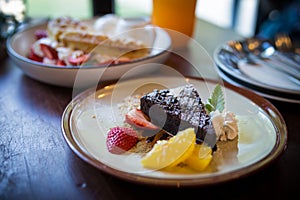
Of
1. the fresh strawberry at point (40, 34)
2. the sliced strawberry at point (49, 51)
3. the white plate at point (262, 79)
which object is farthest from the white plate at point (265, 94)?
the fresh strawberry at point (40, 34)

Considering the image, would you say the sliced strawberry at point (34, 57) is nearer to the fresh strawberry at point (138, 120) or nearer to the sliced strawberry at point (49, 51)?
the sliced strawberry at point (49, 51)

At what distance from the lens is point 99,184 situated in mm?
613

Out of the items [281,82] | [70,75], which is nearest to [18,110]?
Answer: [70,75]

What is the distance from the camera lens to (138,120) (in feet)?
2.42

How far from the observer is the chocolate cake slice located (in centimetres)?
66

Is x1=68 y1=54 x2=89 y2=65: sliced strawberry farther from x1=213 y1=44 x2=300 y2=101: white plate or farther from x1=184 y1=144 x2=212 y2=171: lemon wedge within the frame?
x1=184 y1=144 x2=212 y2=171: lemon wedge

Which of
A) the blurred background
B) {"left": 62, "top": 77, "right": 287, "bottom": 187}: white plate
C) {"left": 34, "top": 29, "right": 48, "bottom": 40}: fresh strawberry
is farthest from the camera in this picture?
the blurred background

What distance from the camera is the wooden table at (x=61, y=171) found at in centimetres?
59

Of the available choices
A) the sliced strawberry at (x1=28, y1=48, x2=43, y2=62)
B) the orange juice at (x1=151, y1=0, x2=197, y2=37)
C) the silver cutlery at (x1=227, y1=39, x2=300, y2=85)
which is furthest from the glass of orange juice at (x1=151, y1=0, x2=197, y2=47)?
the sliced strawberry at (x1=28, y1=48, x2=43, y2=62)

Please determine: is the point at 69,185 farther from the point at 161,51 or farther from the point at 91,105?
the point at 161,51

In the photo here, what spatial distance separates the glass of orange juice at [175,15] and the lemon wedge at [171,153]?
71cm

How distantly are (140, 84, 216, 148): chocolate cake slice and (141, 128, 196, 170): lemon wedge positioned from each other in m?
0.06

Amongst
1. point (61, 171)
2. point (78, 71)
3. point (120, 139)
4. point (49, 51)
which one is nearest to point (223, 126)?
point (120, 139)

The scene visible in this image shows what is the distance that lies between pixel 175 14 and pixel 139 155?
0.76m
